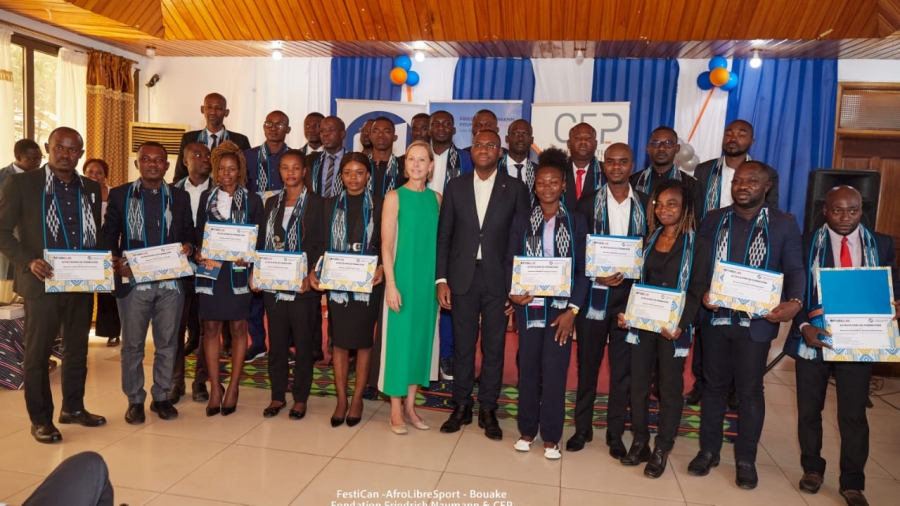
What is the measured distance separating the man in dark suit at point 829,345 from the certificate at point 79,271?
4.01m

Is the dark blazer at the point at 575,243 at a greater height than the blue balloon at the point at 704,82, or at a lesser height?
lesser

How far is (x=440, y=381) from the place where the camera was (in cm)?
472

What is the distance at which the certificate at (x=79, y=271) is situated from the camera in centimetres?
372

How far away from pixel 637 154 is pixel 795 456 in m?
4.70

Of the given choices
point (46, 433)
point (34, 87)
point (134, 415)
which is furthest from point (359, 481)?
point (34, 87)

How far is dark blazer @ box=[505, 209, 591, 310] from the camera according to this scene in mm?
3707

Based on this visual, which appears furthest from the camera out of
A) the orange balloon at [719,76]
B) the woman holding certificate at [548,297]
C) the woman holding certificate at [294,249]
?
the orange balloon at [719,76]

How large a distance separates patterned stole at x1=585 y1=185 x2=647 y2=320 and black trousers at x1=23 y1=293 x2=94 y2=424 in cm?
320

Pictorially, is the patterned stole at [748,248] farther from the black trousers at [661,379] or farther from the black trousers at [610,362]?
the black trousers at [610,362]

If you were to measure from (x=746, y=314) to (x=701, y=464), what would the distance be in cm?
98

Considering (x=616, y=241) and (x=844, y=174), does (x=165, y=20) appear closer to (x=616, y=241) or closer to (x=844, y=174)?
(x=616, y=241)

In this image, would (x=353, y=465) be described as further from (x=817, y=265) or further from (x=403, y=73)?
(x=403, y=73)

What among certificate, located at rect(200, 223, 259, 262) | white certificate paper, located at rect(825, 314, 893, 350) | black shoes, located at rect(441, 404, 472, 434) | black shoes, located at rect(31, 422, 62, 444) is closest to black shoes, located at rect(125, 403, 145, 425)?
black shoes, located at rect(31, 422, 62, 444)

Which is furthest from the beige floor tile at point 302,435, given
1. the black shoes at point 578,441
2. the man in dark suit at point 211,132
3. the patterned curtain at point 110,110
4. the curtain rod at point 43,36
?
the curtain rod at point 43,36
